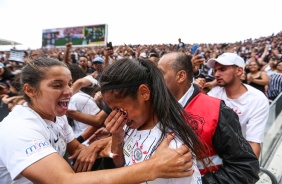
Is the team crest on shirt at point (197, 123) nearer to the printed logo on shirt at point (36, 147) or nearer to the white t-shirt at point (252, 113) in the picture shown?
the printed logo on shirt at point (36, 147)

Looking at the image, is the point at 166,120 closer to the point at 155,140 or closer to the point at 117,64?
the point at 155,140

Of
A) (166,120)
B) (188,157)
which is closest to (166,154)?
(188,157)

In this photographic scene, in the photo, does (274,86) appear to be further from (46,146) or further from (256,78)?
(46,146)

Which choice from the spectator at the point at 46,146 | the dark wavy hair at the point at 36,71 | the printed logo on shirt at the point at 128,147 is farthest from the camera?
the dark wavy hair at the point at 36,71

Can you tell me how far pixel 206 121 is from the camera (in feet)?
5.16

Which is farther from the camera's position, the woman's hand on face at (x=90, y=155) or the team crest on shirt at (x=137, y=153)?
→ the woman's hand on face at (x=90, y=155)

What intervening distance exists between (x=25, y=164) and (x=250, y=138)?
215 centimetres

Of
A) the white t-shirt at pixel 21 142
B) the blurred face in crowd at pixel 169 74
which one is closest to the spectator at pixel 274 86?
the blurred face in crowd at pixel 169 74

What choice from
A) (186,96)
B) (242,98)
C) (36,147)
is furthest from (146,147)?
(242,98)

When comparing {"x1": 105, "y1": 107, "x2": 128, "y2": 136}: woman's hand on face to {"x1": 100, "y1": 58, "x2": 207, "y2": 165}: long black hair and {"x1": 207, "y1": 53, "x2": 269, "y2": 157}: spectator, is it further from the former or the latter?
{"x1": 207, "y1": 53, "x2": 269, "y2": 157}: spectator

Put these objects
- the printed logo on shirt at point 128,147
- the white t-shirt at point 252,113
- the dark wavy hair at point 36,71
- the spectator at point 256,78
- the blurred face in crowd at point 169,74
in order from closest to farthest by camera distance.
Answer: the printed logo on shirt at point 128,147 → the dark wavy hair at point 36,71 → the blurred face in crowd at point 169,74 → the white t-shirt at point 252,113 → the spectator at point 256,78

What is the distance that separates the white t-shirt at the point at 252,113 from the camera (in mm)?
2555

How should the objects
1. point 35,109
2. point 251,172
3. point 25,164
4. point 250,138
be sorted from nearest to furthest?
point 25,164
point 251,172
point 35,109
point 250,138

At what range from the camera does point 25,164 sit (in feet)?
4.09
